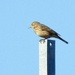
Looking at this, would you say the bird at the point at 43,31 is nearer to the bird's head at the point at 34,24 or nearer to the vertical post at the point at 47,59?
the bird's head at the point at 34,24

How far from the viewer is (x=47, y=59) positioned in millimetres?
4492

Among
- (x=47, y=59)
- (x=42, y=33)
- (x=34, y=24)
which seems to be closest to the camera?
(x=47, y=59)

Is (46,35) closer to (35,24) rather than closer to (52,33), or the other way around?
(52,33)

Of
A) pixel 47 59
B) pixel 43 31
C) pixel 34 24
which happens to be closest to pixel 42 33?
pixel 43 31

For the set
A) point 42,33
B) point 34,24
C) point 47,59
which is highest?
point 34,24

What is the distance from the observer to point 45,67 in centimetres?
446

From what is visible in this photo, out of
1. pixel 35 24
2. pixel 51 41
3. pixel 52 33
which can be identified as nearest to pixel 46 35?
pixel 52 33

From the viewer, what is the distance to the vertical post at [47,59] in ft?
14.6

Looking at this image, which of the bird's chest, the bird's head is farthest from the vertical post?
the bird's head

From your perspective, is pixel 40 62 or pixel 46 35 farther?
pixel 46 35

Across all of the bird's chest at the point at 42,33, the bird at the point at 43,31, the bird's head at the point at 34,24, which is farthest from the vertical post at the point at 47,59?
the bird's head at the point at 34,24

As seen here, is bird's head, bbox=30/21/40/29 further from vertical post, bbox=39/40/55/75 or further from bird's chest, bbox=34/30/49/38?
vertical post, bbox=39/40/55/75

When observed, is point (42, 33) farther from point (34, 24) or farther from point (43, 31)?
point (34, 24)

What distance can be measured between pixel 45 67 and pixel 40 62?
153 millimetres
